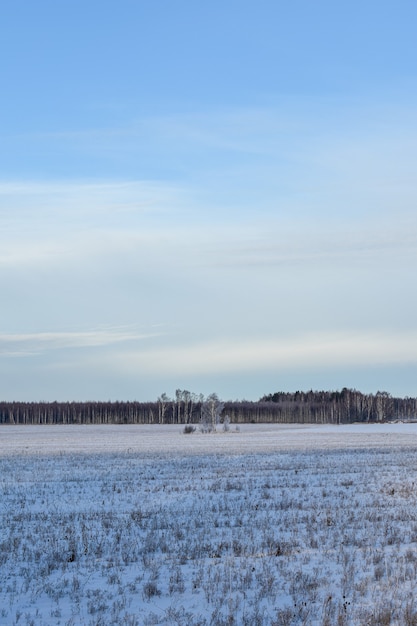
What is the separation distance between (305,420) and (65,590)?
19019 centimetres

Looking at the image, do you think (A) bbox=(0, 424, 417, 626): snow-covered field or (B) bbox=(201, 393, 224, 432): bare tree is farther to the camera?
(B) bbox=(201, 393, 224, 432): bare tree

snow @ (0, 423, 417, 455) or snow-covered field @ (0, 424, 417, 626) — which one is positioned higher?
snow-covered field @ (0, 424, 417, 626)

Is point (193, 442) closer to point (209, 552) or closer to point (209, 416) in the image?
point (209, 416)

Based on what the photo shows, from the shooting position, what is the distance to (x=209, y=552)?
13500 mm

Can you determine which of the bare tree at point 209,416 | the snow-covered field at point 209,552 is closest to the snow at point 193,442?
the bare tree at point 209,416

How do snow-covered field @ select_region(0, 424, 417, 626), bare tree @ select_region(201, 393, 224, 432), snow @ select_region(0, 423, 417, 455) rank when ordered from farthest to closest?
bare tree @ select_region(201, 393, 224, 432)
snow @ select_region(0, 423, 417, 455)
snow-covered field @ select_region(0, 424, 417, 626)

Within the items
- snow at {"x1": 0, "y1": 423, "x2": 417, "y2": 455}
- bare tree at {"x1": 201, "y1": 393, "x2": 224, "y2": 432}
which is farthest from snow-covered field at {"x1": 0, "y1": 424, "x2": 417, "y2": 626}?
bare tree at {"x1": 201, "y1": 393, "x2": 224, "y2": 432}

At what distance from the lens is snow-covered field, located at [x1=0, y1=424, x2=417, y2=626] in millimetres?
9859

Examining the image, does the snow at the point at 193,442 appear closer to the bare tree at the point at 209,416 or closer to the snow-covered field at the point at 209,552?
the bare tree at the point at 209,416

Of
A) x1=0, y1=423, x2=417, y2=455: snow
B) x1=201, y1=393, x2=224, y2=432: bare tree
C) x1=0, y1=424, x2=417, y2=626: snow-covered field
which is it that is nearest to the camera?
x1=0, y1=424, x2=417, y2=626: snow-covered field

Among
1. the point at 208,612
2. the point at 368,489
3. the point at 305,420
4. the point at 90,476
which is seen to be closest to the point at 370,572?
the point at 208,612

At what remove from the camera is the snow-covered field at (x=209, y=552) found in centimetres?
986

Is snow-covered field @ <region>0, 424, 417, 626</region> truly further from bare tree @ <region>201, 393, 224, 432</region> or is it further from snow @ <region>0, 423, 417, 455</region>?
bare tree @ <region>201, 393, 224, 432</region>

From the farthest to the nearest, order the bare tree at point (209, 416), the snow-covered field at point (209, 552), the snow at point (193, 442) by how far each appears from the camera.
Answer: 1. the bare tree at point (209, 416)
2. the snow at point (193, 442)
3. the snow-covered field at point (209, 552)
